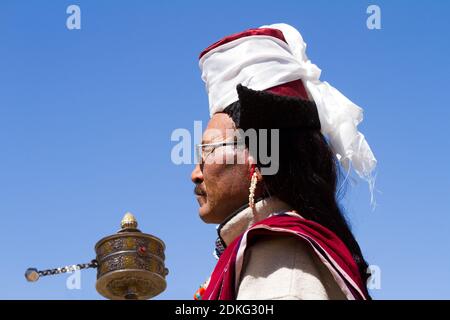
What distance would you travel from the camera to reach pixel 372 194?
5.81 meters

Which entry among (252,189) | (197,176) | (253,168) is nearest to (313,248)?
(252,189)

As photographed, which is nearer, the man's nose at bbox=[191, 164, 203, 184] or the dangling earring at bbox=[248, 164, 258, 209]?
the dangling earring at bbox=[248, 164, 258, 209]

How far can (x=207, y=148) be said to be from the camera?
18.6ft

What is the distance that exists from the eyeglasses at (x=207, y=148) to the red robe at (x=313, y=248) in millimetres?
556

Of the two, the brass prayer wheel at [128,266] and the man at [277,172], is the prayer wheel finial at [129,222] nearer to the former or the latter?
the brass prayer wheel at [128,266]

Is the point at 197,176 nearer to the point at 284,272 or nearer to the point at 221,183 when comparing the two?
the point at 221,183

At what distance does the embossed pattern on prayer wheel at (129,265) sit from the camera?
6.95 meters

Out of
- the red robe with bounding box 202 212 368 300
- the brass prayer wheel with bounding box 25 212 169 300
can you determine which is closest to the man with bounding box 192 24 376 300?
the red robe with bounding box 202 212 368 300

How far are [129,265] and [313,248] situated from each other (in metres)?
2.23

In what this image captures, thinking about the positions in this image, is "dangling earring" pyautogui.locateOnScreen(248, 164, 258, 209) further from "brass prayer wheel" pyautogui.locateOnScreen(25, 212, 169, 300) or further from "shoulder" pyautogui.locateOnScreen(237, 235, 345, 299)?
"brass prayer wheel" pyautogui.locateOnScreen(25, 212, 169, 300)

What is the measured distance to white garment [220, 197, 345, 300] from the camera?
15.7ft

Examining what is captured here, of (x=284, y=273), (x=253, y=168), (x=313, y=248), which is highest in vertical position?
(x=253, y=168)

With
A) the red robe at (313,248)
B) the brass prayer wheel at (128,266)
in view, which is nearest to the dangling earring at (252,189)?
the red robe at (313,248)
